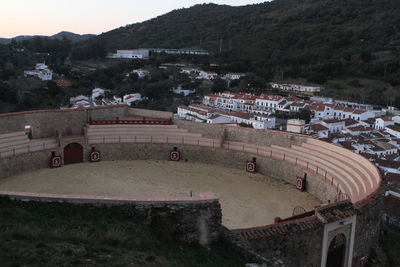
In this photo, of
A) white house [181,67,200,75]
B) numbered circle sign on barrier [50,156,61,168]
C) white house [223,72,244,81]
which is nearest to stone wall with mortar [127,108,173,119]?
numbered circle sign on barrier [50,156,61,168]

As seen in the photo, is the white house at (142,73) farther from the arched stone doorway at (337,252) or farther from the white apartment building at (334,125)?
the arched stone doorway at (337,252)

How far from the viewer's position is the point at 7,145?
16438mm

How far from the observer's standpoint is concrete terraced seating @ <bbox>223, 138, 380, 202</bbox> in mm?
12628

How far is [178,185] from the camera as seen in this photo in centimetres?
1526

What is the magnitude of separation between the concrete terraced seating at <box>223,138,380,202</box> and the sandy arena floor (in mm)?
1056

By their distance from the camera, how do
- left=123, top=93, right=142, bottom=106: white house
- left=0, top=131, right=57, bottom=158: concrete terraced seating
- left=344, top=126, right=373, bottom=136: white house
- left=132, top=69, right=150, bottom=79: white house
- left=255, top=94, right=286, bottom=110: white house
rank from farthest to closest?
left=132, top=69, right=150, bottom=79: white house → left=255, top=94, right=286, bottom=110: white house → left=123, top=93, right=142, bottom=106: white house → left=344, top=126, right=373, bottom=136: white house → left=0, top=131, right=57, bottom=158: concrete terraced seating

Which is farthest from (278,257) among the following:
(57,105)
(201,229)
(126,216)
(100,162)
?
(57,105)

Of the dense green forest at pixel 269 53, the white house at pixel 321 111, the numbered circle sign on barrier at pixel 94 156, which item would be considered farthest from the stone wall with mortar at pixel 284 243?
the white house at pixel 321 111

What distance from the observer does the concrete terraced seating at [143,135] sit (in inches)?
734

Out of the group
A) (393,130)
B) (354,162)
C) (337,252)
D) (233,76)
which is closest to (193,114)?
(393,130)

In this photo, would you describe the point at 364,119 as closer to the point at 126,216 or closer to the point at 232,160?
the point at 232,160

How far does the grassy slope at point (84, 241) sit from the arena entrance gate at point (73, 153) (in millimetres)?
9545

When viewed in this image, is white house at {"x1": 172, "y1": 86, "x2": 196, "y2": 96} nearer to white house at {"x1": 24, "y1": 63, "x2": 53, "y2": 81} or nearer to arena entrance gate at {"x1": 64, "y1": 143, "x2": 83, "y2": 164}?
white house at {"x1": 24, "y1": 63, "x2": 53, "y2": 81}

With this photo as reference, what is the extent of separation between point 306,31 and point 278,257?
103m
